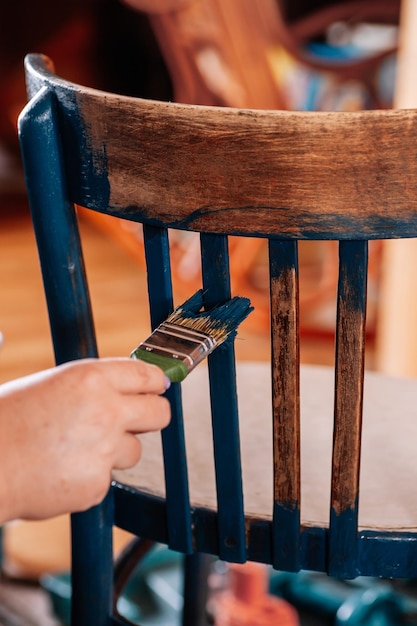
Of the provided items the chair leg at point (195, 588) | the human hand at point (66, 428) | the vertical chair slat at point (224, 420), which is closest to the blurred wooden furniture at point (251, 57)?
the chair leg at point (195, 588)

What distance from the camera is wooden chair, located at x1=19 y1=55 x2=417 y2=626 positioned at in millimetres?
603

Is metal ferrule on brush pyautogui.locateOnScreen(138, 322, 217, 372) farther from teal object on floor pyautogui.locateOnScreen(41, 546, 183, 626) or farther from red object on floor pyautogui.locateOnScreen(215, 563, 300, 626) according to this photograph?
teal object on floor pyautogui.locateOnScreen(41, 546, 183, 626)

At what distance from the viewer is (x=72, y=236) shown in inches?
28.7

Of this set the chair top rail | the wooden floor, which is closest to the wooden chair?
the chair top rail

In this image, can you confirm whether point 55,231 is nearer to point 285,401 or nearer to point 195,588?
point 285,401

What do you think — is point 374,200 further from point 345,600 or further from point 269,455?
point 345,600

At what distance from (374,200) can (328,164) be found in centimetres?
4

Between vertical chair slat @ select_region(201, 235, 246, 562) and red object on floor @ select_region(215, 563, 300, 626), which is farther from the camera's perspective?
red object on floor @ select_region(215, 563, 300, 626)

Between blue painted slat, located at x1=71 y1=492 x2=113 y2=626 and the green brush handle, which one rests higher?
the green brush handle

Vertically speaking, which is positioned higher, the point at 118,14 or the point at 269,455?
the point at 118,14

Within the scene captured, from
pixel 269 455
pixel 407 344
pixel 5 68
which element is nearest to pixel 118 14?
pixel 5 68

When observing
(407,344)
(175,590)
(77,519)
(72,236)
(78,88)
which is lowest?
(175,590)

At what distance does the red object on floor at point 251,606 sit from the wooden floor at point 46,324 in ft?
1.23

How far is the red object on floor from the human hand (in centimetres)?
68
